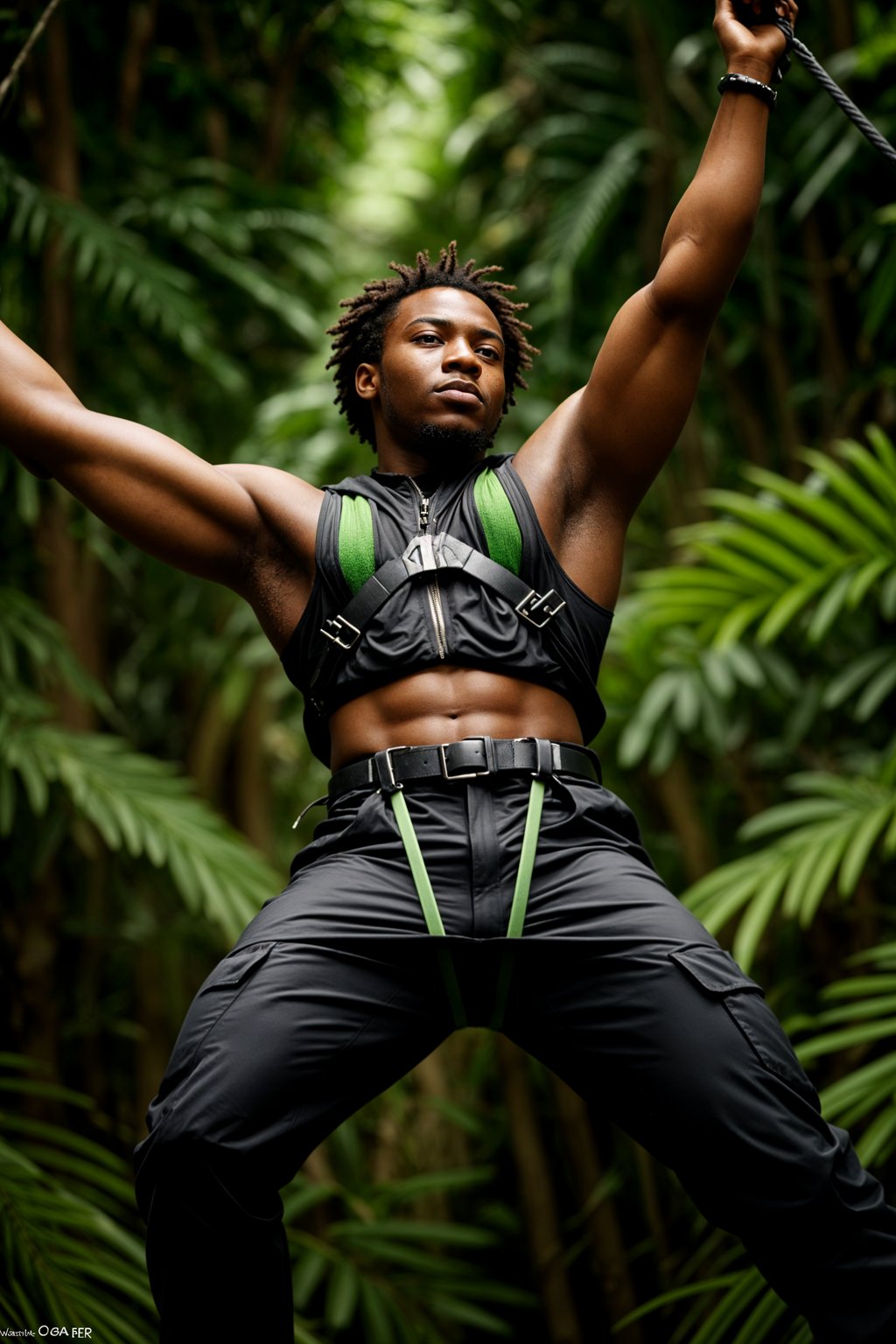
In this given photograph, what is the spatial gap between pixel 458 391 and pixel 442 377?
32 mm

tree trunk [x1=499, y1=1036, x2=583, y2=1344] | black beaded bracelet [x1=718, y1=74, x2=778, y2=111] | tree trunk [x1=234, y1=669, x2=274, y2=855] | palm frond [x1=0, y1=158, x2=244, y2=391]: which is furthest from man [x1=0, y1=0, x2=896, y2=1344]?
tree trunk [x1=234, y1=669, x2=274, y2=855]

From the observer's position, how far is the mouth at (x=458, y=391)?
6.34 ft

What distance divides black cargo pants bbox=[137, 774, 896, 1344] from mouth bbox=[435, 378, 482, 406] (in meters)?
0.57

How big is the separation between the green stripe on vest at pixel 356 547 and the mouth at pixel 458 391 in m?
0.21

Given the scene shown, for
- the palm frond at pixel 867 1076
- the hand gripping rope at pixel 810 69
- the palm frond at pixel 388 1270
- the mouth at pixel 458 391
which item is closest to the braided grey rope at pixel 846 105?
the hand gripping rope at pixel 810 69

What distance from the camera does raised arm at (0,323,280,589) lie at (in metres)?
1.83

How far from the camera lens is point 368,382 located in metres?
2.11

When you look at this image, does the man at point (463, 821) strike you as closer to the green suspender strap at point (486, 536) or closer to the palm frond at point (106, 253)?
the green suspender strap at point (486, 536)

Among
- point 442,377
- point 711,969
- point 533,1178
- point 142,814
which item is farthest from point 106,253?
point 533,1178

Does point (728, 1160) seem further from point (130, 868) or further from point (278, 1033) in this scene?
point (130, 868)

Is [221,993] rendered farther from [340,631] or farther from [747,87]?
[747,87]

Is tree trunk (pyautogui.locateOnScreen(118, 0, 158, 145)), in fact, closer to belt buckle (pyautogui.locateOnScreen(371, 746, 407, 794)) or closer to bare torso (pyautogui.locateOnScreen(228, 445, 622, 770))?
bare torso (pyautogui.locateOnScreen(228, 445, 622, 770))

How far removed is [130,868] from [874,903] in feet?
6.73

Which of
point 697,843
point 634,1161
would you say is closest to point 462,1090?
point 634,1161
